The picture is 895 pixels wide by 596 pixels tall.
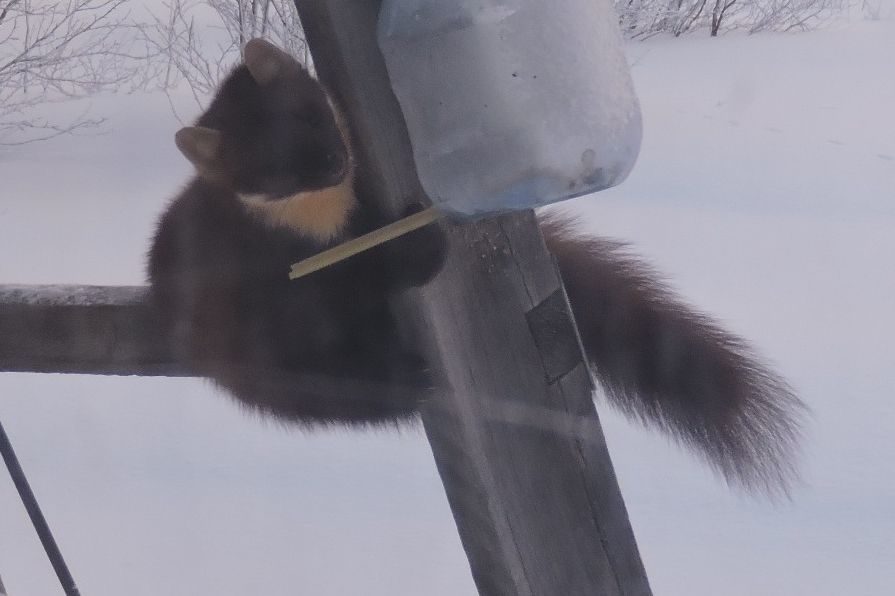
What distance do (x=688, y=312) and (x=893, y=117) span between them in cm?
128

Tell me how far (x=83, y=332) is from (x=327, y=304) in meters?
0.30

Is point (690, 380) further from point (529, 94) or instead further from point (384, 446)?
point (384, 446)

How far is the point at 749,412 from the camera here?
1048 millimetres

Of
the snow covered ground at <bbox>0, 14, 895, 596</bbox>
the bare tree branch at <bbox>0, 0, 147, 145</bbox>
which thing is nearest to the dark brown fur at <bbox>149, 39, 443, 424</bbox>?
the snow covered ground at <bbox>0, 14, 895, 596</bbox>

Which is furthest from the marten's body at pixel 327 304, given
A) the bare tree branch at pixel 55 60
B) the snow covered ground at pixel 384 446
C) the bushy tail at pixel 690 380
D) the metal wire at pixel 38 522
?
the bare tree branch at pixel 55 60

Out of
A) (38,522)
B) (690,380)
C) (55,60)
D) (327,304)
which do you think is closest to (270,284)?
(327,304)

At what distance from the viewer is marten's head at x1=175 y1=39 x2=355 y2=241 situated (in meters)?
1.16

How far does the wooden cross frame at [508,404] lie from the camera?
2.83 ft

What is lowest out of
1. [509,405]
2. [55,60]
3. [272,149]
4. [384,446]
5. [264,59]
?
[384,446]

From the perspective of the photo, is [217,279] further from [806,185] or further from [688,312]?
[806,185]

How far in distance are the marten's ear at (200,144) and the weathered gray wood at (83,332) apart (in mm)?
204

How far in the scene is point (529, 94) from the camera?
64cm

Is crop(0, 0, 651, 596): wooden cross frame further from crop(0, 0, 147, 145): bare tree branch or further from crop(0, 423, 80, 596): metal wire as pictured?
crop(0, 0, 147, 145): bare tree branch

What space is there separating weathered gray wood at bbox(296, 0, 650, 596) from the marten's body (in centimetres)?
7
